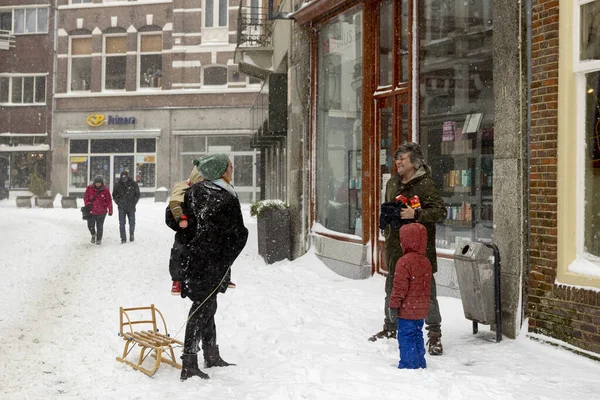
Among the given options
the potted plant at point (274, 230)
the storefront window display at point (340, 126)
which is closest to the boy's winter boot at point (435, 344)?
the storefront window display at point (340, 126)

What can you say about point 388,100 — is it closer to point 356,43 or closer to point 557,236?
point 356,43

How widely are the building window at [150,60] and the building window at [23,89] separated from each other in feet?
18.6

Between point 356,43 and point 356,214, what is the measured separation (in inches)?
111

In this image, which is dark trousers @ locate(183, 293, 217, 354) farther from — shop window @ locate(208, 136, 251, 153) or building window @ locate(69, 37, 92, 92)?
building window @ locate(69, 37, 92, 92)

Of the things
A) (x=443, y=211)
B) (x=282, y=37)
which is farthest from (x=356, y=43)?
(x=443, y=211)

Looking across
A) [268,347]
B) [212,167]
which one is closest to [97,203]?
[268,347]

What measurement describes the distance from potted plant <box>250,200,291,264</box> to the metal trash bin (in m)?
6.37

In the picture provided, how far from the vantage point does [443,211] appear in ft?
20.2

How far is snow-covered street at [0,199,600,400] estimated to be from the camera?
207 inches

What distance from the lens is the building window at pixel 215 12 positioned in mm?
34094

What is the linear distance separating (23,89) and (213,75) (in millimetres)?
10428

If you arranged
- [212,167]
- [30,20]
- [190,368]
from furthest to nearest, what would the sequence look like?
1. [30,20]
2. [212,167]
3. [190,368]

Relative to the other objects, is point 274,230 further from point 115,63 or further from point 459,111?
point 115,63

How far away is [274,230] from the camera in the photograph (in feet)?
42.3
